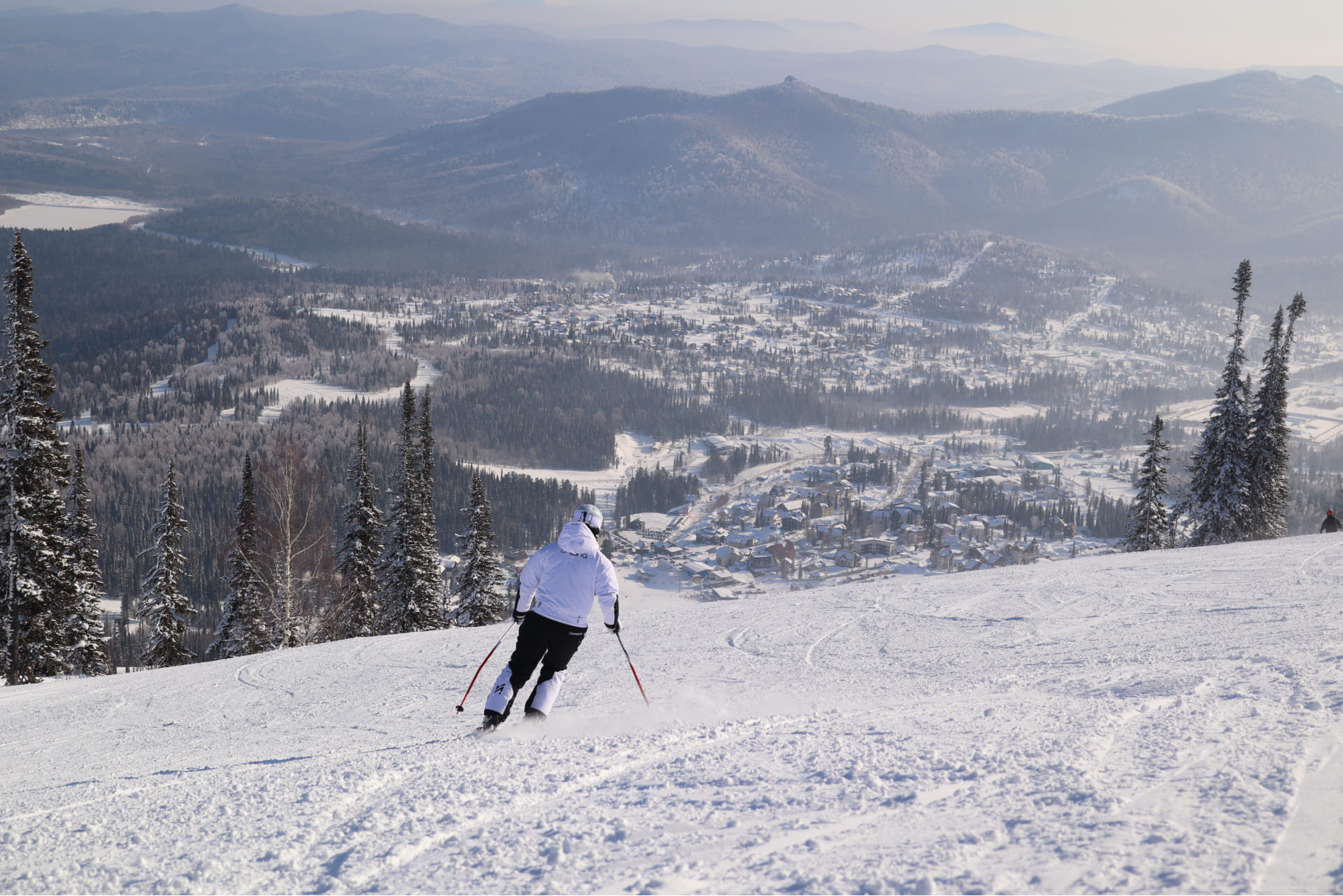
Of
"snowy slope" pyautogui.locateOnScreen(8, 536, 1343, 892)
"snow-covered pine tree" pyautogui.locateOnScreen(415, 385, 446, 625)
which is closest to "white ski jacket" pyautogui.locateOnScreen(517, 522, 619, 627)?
"snowy slope" pyautogui.locateOnScreen(8, 536, 1343, 892)

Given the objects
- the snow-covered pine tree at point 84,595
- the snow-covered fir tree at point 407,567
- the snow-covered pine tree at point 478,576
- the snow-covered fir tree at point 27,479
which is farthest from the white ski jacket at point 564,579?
the snow-covered fir tree at point 407,567

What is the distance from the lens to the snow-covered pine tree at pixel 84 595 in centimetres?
2122

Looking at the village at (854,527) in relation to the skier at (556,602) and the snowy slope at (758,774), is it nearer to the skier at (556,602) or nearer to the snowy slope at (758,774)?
the snowy slope at (758,774)

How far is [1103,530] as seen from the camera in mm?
63062

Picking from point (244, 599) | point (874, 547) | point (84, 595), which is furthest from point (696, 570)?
point (84, 595)

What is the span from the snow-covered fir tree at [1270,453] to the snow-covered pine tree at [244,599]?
32932 mm

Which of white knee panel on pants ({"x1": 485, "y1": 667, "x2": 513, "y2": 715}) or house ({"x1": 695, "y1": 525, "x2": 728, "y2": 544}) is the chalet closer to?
house ({"x1": 695, "y1": 525, "x2": 728, "y2": 544})

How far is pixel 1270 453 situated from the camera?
29.8 metres

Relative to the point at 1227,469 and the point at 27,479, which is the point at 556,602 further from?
the point at 1227,469

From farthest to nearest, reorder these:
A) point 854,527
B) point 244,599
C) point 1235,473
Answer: point 854,527 → point 1235,473 → point 244,599

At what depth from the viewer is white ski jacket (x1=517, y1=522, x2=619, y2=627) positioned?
634cm

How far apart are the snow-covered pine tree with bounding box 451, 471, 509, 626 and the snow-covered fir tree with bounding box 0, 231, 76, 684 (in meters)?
9.60

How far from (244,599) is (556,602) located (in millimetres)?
21230

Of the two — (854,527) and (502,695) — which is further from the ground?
(502,695)
